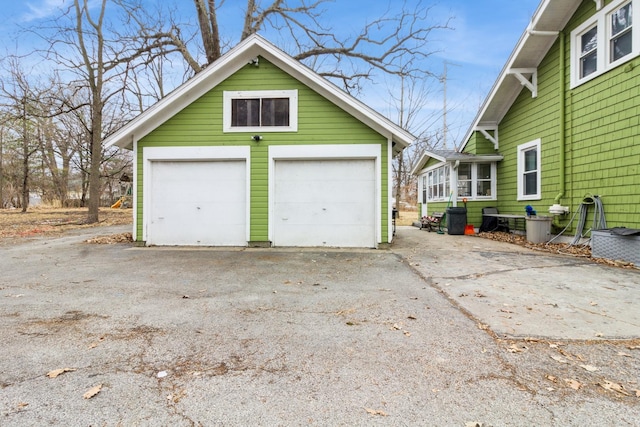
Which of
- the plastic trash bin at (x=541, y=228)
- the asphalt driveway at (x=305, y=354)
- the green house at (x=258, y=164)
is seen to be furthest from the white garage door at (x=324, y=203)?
the plastic trash bin at (x=541, y=228)

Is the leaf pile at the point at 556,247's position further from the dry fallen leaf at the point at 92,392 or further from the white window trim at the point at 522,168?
the dry fallen leaf at the point at 92,392

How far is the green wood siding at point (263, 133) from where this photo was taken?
793 cm

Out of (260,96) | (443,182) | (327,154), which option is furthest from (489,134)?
(260,96)

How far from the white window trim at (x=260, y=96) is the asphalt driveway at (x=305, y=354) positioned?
435 centimetres

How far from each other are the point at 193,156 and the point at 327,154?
10.8ft

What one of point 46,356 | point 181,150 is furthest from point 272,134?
point 46,356

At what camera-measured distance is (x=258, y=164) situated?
8070mm

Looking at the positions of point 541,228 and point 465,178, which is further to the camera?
point 465,178

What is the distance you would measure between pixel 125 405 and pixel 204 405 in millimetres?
446

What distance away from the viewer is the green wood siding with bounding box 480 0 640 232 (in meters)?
6.41

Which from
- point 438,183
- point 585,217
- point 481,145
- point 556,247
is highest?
point 481,145

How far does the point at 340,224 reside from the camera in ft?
26.5

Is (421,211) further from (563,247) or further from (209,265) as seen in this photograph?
(209,265)

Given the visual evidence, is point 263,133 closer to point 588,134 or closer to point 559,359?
point 559,359
